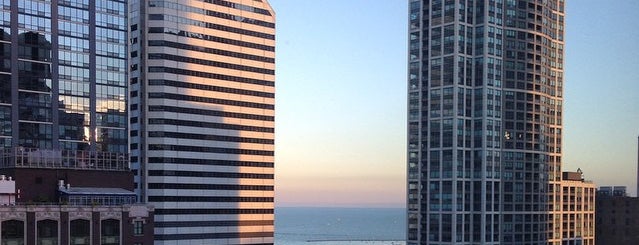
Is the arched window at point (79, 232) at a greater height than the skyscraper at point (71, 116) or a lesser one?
lesser

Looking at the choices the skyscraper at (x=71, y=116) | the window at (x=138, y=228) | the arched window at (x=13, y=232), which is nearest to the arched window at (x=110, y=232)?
the skyscraper at (x=71, y=116)

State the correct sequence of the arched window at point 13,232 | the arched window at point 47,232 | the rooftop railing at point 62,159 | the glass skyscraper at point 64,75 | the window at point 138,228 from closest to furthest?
1. the arched window at point 13,232
2. the arched window at point 47,232
3. the window at point 138,228
4. the rooftop railing at point 62,159
5. the glass skyscraper at point 64,75

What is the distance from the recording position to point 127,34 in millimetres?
167250

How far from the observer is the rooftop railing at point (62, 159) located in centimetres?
13950

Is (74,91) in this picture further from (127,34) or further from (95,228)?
(95,228)

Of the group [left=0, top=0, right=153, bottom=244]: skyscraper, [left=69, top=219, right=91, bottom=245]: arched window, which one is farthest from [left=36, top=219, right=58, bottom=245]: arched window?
[left=0, top=0, right=153, bottom=244]: skyscraper

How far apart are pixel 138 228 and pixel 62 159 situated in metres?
24.5

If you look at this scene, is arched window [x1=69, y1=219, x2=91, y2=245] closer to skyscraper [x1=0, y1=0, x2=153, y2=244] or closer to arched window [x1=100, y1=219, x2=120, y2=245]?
skyscraper [x1=0, y1=0, x2=153, y2=244]

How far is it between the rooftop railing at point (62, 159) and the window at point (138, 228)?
789 inches

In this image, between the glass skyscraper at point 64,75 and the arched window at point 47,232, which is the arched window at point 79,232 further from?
the glass skyscraper at point 64,75

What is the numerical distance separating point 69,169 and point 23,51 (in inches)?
1171

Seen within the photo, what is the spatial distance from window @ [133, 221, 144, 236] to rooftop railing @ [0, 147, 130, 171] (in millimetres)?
20031

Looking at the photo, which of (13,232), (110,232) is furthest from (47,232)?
(110,232)

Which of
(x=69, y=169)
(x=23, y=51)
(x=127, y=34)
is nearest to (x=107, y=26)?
(x=127, y=34)
